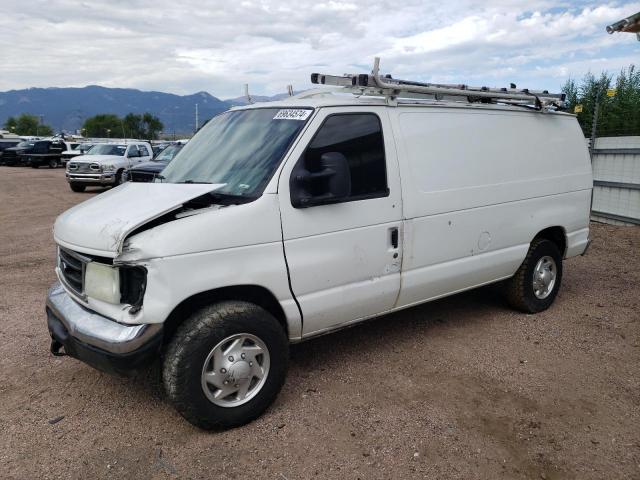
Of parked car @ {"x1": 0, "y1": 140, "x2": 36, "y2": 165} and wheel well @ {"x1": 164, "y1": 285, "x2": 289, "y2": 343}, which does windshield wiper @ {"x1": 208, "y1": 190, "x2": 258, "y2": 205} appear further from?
parked car @ {"x1": 0, "y1": 140, "x2": 36, "y2": 165}

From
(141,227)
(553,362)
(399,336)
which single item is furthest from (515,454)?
(141,227)

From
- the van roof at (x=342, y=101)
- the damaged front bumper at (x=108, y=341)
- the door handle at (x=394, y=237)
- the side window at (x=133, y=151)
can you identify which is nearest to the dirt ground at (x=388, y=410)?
the damaged front bumper at (x=108, y=341)

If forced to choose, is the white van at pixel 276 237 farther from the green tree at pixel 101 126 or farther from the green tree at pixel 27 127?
the green tree at pixel 27 127

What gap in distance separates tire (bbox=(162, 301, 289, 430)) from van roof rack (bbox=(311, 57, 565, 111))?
1899 mm

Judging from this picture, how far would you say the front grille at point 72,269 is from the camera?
3.37 meters

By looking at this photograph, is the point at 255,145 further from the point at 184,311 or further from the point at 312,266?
the point at 184,311

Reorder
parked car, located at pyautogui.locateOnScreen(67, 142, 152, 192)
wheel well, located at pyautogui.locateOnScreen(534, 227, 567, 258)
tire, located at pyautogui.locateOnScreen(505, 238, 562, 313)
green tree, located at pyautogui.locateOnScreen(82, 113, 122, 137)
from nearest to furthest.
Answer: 1. tire, located at pyautogui.locateOnScreen(505, 238, 562, 313)
2. wheel well, located at pyautogui.locateOnScreen(534, 227, 567, 258)
3. parked car, located at pyautogui.locateOnScreen(67, 142, 152, 192)
4. green tree, located at pyautogui.locateOnScreen(82, 113, 122, 137)

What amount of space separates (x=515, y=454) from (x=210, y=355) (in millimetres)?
1928

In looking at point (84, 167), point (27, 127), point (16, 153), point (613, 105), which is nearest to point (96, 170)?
point (84, 167)

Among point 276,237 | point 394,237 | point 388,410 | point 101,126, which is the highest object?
point 101,126

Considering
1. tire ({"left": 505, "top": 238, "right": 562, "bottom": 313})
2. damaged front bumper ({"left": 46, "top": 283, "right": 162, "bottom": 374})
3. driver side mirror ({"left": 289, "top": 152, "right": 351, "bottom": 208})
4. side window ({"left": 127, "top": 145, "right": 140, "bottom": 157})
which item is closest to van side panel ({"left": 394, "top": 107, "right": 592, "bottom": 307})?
tire ({"left": 505, "top": 238, "right": 562, "bottom": 313})

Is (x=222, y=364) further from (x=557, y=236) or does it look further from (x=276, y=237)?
(x=557, y=236)

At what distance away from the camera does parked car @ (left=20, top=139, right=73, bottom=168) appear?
31516 millimetres

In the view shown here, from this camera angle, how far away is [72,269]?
353cm
